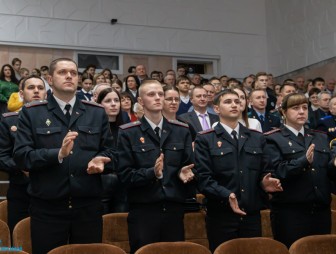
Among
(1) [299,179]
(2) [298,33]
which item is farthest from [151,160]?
(2) [298,33]

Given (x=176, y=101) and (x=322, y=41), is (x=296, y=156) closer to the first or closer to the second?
(x=176, y=101)

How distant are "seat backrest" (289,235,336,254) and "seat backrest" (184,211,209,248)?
1160 mm

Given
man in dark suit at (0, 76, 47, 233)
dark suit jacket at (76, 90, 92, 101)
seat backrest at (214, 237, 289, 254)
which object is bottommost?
seat backrest at (214, 237, 289, 254)

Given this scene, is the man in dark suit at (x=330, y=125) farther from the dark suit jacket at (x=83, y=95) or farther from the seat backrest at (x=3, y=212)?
the seat backrest at (x=3, y=212)

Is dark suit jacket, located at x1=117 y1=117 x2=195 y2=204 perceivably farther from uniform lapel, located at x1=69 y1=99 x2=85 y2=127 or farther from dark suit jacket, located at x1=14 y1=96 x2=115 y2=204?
uniform lapel, located at x1=69 y1=99 x2=85 y2=127

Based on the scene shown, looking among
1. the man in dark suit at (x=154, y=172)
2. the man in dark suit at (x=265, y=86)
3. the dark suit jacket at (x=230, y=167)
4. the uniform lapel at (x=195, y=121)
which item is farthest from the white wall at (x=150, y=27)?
the dark suit jacket at (x=230, y=167)

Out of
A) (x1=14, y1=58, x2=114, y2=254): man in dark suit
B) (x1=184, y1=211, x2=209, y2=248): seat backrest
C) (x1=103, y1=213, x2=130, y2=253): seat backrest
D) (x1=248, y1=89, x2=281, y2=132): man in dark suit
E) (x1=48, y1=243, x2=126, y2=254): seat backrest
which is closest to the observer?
(x1=48, y1=243, x2=126, y2=254): seat backrest

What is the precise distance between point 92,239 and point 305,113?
64.8 inches

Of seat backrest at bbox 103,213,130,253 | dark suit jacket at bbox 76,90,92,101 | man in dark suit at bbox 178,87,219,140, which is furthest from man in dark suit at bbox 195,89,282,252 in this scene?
dark suit jacket at bbox 76,90,92,101

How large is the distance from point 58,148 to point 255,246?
1.15m

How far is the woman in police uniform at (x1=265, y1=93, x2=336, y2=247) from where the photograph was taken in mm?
3145

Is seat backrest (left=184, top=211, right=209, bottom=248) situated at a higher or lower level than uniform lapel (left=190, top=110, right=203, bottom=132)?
lower

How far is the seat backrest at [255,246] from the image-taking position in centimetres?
249

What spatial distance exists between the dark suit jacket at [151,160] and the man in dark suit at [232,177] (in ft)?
0.36
